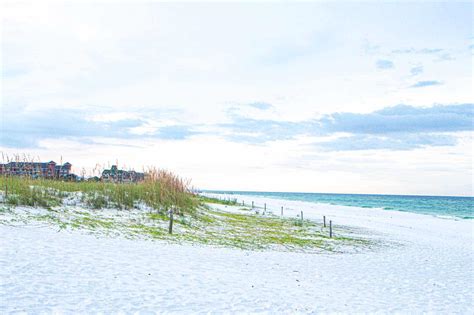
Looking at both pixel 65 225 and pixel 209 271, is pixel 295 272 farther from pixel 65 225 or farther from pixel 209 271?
pixel 65 225

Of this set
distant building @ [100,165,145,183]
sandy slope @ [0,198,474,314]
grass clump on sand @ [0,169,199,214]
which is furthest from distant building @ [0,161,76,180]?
sandy slope @ [0,198,474,314]

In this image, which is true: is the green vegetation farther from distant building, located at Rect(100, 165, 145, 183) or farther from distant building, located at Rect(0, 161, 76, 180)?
distant building, located at Rect(100, 165, 145, 183)

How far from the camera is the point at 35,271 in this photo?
9312mm

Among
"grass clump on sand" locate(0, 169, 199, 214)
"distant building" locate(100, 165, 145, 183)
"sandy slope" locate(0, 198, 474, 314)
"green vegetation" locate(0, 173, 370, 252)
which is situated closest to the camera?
"sandy slope" locate(0, 198, 474, 314)

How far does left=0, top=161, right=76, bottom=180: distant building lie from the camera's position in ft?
68.5

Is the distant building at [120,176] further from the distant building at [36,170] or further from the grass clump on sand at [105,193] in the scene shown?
the distant building at [36,170]

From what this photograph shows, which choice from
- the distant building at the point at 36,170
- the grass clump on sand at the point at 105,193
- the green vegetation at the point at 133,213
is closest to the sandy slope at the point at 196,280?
the green vegetation at the point at 133,213

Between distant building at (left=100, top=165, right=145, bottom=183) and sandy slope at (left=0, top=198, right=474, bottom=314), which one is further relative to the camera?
distant building at (left=100, top=165, right=145, bottom=183)

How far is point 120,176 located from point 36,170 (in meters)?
5.55

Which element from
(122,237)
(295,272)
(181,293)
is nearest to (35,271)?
(181,293)

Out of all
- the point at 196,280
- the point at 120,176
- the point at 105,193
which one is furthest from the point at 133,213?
the point at 196,280

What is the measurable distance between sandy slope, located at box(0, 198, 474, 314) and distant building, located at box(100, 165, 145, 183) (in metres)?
11.2

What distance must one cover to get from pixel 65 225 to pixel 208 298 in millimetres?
8766

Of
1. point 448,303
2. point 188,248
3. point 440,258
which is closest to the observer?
point 448,303
